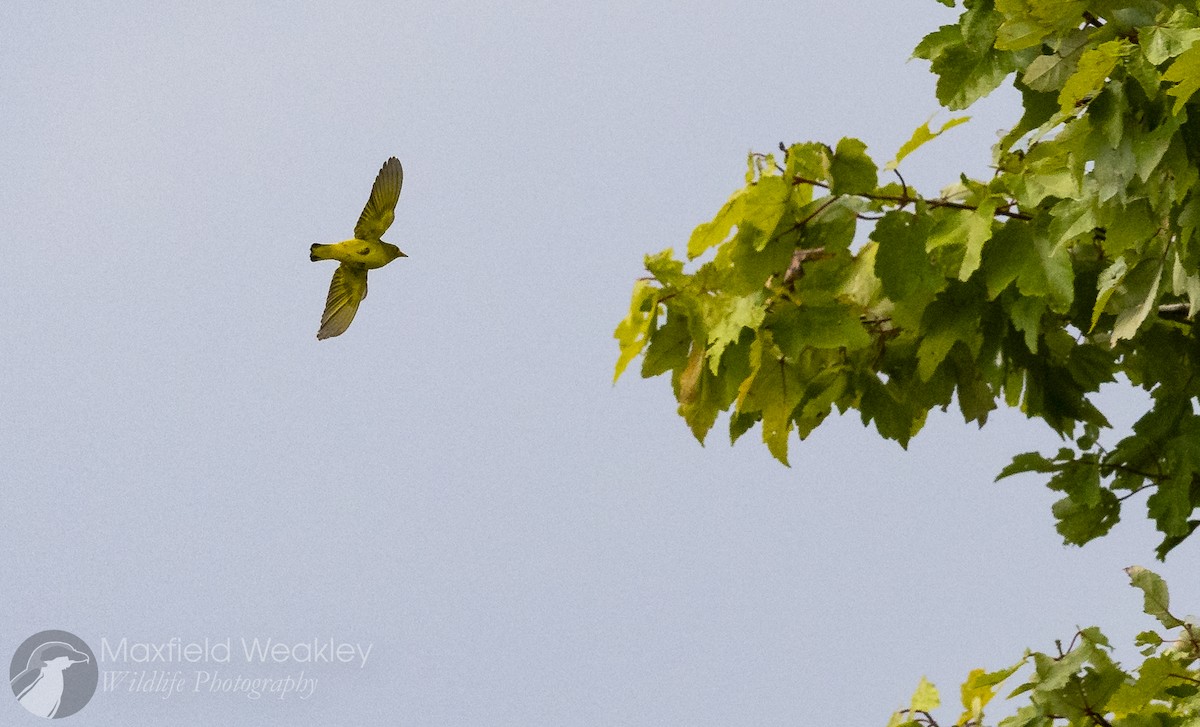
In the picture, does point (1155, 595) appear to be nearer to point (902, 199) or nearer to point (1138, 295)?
point (1138, 295)

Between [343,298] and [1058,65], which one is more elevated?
[1058,65]

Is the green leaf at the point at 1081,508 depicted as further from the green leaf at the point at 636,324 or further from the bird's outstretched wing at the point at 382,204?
the bird's outstretched wing at the point at 382,204

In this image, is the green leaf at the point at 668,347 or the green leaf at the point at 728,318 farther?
the green leaf at the point at 668,347

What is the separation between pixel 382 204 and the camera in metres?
5.26

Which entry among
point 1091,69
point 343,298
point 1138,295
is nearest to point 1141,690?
point 1138,295

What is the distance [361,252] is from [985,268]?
2.78 m

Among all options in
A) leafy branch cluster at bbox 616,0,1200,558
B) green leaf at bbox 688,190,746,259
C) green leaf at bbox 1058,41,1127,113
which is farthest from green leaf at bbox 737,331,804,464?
green leaf at bbox 1058,41,1127,113

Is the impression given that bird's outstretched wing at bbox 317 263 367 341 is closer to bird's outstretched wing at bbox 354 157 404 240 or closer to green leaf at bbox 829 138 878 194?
bird's outstretched wing at bbox 354 157 404 240

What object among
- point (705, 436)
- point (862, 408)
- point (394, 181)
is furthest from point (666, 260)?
point (394, 181)

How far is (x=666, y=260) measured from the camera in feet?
11.4

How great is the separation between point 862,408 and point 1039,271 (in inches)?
32.1

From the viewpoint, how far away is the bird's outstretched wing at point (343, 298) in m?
5.16

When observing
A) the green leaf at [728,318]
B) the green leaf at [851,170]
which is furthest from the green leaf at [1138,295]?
the green leaf at [728,318]

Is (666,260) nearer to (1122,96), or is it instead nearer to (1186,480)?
(1122,96)
